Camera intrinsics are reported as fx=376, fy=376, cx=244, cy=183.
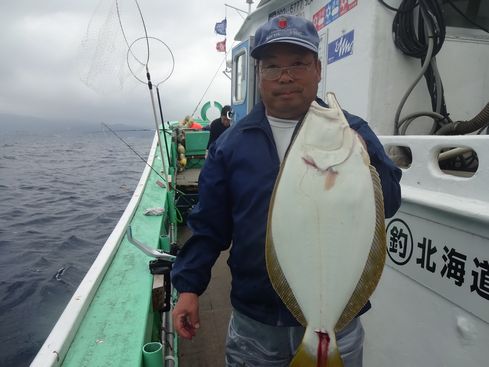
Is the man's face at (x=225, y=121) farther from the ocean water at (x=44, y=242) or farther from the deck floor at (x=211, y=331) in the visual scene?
the deck floor at (x=211, y=331)

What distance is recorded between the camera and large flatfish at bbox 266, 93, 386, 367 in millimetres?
1190

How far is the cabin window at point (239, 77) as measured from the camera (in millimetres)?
5514

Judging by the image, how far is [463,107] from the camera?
10.8 ft

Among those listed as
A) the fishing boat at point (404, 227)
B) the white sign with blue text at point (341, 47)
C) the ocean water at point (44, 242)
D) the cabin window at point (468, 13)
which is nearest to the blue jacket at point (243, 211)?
the fishing boat at point (404, 227)

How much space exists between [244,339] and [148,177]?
4.25 m

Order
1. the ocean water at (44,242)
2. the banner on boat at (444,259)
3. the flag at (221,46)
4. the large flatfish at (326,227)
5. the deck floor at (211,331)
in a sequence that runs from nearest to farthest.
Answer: the large flatfish at (326,227)
the banner on boat at (444,259)
the deck floor at (211,331)
the ocean water at (44,242)
the flag at (221,46)

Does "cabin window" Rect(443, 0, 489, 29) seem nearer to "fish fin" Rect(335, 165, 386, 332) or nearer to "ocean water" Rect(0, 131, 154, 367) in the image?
"fish fin" Rect(335, 165, 386, 332)

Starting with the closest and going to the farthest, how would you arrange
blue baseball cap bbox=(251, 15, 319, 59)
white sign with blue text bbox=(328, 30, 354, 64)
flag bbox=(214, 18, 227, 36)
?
blue baseball cap bbox=(251, 15, 319, 59) < white sign with blue text bbox=(328, 30, 354, 64) < flag bbox=(214, 18, 227, 36)

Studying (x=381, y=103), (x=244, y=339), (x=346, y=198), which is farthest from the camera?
(x=381, y=103)

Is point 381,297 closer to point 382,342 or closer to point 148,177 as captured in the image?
point 382,342

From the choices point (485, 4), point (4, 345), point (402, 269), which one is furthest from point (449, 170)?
point (4, 345)

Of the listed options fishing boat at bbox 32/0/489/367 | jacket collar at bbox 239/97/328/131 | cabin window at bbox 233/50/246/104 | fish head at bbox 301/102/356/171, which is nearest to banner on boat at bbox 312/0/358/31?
fishing boat at bbox 32/0/489/367

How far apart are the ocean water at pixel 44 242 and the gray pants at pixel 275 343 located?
3.08m

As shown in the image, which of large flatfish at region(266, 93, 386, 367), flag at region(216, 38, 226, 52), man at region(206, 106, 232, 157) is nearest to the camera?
large flatfish at region(266, 93, 386, 367)
